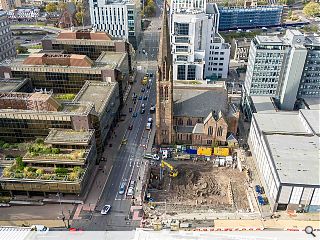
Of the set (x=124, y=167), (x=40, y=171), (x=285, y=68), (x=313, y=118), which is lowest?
(x=124, y=167)

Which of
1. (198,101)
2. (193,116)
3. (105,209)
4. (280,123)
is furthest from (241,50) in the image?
(105,209)

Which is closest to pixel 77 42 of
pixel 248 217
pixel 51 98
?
pixel 51 98

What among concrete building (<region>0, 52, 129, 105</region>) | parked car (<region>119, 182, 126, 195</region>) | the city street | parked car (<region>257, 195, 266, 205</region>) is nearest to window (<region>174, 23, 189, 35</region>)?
the city street

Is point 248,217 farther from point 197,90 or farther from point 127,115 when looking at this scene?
point 127,115

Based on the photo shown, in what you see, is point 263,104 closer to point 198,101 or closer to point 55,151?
point 198,101

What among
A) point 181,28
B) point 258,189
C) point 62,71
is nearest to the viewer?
point 258,189

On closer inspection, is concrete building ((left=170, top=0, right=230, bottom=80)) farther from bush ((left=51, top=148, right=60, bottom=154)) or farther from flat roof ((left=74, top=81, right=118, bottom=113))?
bush ((left=51, top=148, right=60, bottom=154))
